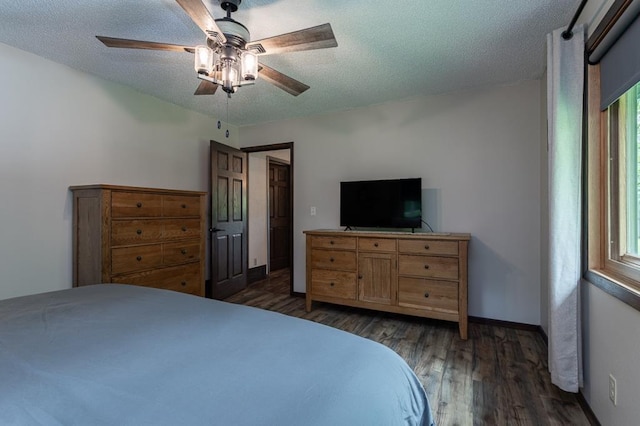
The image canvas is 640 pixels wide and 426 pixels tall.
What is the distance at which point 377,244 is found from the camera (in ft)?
10.0

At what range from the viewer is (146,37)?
2.18 meters

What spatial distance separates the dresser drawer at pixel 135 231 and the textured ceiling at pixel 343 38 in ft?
4.52

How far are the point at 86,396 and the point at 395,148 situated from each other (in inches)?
130

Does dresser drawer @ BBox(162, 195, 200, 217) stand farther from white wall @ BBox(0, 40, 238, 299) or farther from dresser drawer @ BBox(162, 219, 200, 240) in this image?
white wall @ BBox(0, 40, 238, 299)

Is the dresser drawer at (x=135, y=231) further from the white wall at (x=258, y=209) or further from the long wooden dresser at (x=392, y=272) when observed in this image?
the white wall at (x=258, y=209)

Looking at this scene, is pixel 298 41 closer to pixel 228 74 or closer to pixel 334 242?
pixel 228 74

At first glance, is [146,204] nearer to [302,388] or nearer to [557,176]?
[302,388]

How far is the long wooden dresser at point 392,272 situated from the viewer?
8.94 feet

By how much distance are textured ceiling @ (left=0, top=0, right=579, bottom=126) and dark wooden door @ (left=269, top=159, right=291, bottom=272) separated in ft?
8.49


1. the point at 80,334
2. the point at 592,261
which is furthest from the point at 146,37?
the point at 592,261

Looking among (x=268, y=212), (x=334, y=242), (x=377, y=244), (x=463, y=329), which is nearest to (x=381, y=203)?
(x=377, y=244)

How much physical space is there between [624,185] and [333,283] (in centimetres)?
241

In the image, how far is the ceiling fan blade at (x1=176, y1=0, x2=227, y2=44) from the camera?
1.35m

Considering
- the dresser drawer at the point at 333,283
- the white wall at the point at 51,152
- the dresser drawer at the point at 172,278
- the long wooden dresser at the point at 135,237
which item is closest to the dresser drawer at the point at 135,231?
the long wooden dresser at the point at 135,237
